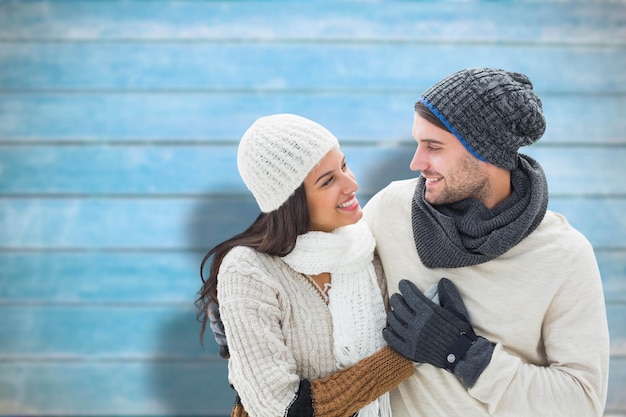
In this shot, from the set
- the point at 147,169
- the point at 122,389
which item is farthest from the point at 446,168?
the point at 122,389

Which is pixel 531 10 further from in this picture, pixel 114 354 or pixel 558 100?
pixel 114 354

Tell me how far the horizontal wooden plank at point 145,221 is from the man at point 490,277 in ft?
3.24

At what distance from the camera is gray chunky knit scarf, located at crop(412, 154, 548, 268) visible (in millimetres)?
1450

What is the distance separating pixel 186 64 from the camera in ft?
8.23

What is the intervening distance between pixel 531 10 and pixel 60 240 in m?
1.85

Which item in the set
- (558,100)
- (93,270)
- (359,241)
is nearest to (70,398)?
(93,270)

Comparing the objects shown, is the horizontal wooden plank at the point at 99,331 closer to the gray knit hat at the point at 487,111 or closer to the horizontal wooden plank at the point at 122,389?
the horizontal wooden plank at the point at 122,389

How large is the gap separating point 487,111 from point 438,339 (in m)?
0.46

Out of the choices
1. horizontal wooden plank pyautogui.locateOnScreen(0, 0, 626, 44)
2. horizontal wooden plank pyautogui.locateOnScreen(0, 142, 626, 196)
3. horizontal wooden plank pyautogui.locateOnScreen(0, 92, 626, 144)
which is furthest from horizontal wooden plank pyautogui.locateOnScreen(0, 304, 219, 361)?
horizontal wooden plank pyautogui.locateOnScreen(0, 0, 626, 44)

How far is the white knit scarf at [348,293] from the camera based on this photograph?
1488 millimetres

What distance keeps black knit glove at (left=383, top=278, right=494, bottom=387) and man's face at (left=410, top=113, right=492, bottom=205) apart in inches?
9.0

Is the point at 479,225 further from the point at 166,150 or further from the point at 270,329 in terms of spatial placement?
the point at 166,150

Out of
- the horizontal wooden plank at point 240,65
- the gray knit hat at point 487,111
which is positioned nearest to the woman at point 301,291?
the gray knit hat at point 487,111

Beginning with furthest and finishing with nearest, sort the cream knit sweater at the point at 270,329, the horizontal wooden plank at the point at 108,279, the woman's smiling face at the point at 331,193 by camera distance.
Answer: the horizontal wooden plank at the point at 108,279, the woman's smiling face at the point at 331,193, the cream knit sweater at the point at 270,329
